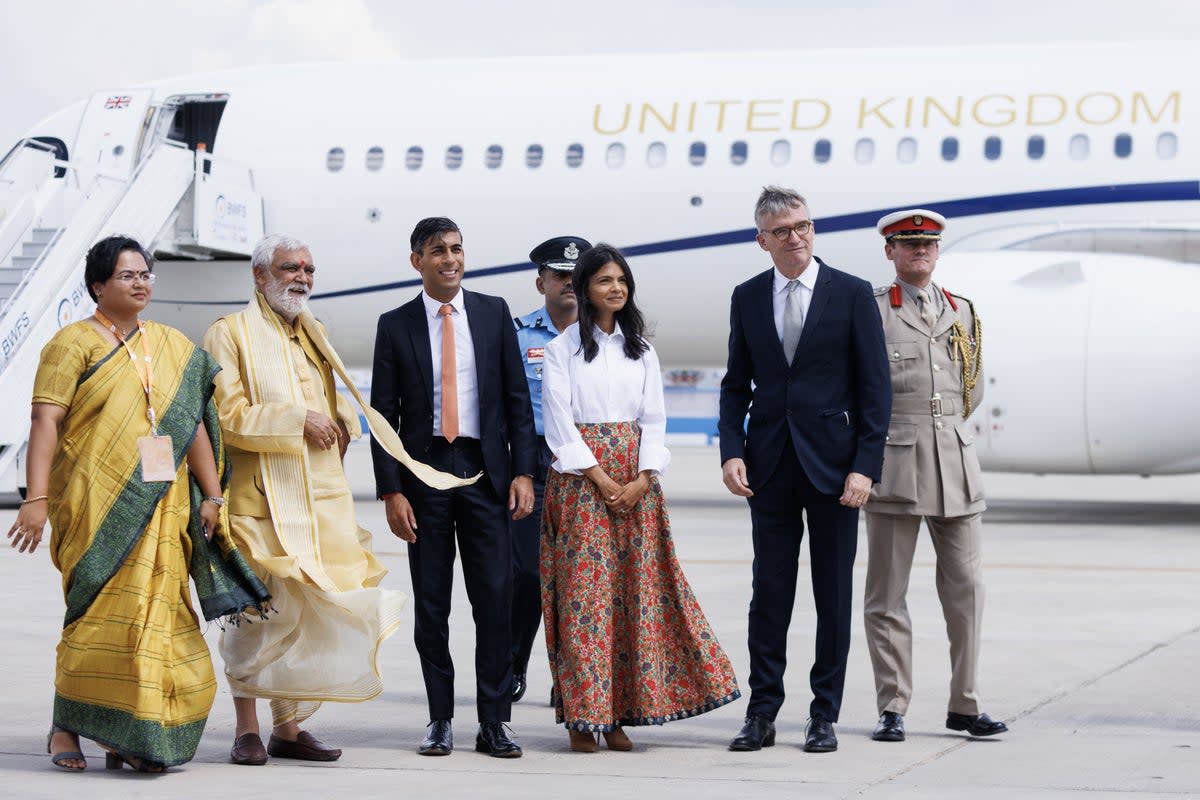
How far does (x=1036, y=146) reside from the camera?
14547 mm

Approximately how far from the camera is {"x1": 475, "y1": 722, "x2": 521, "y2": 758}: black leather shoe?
5.55 meters

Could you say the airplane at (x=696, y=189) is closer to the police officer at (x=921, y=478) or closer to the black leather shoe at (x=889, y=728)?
the police officer at (x=921, y=478)

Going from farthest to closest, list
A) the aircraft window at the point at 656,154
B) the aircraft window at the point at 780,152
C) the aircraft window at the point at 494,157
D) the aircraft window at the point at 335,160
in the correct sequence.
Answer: the aircraft window at the point at 335,160 → the aircraft window at the point at 494,157 → the aircraft window at the point at 656,154 → the aircraft window at the point at 780,152

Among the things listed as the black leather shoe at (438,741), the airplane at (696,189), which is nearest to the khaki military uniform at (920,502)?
the black leather shoe at (438,741)

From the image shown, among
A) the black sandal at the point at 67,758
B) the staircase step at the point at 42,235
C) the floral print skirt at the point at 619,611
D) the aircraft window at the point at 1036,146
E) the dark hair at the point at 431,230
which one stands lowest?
the black sandal at the point at 67,758

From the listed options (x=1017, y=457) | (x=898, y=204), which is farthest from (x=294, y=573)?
(x=898, y=204)

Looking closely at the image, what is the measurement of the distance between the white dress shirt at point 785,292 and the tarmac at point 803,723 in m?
1.39

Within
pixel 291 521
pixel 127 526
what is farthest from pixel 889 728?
pixel 127 526

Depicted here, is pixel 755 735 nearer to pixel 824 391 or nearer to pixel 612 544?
pixel 612 544

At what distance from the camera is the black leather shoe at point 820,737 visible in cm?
555

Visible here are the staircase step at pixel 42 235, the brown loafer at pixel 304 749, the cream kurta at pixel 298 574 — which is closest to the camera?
the cream kurta at pixel 298 574

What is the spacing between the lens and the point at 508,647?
18.9 feet

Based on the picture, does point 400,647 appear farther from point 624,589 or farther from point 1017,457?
point 1017,457

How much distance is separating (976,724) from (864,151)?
387 inches
